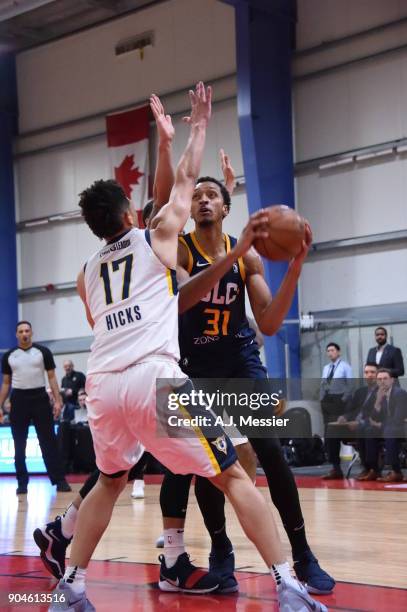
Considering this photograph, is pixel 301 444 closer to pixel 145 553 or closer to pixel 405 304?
pixel 405 304

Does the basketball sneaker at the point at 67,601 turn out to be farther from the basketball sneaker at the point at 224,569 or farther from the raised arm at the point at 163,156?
the raised arm at the point at 163,156

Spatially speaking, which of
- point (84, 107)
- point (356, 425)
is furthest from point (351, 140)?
point (84, 107)

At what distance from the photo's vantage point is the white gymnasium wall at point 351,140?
14.8 m

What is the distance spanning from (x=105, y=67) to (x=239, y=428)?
52.0ft

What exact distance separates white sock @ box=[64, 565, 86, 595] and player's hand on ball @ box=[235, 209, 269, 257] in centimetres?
145

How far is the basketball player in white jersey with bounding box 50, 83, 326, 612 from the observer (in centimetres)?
355

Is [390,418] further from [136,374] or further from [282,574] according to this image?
[136,374]

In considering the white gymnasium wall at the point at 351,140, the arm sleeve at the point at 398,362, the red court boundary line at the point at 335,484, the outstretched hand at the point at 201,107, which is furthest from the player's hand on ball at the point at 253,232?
the white gymnasium wall at the point at 351,140

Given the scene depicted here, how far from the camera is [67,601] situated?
147 inches

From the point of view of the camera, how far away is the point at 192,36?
1756 cm

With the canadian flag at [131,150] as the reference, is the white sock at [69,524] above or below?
below

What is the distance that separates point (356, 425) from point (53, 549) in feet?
23.9

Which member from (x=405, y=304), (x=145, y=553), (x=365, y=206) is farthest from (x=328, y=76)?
(x=145, y=553)

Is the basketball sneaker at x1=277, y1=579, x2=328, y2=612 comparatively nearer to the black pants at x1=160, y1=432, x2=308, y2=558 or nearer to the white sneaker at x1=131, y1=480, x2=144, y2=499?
the black pants at x1=160, y1=432, x2=308, y2=558
